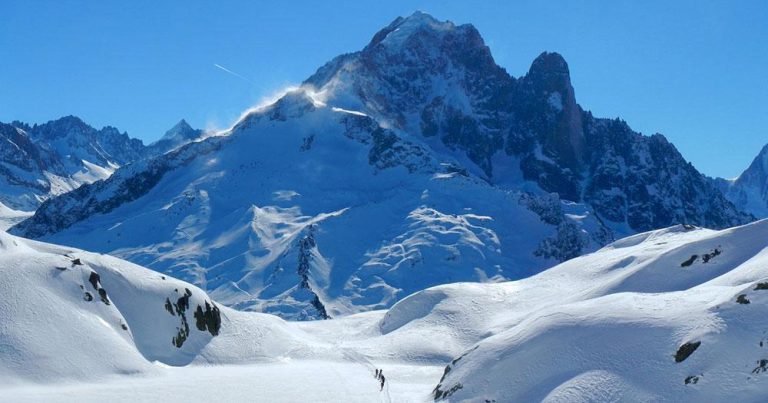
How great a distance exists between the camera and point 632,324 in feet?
148

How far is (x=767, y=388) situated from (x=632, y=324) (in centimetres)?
1067

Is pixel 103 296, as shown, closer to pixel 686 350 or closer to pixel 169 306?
pixel 169 306

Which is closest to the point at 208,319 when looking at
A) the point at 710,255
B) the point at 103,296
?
the point at 103,296

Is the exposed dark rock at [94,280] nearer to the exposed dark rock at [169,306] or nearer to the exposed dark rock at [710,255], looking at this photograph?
the exposed dark rock at [169,306]

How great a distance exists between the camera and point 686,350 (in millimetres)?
40219

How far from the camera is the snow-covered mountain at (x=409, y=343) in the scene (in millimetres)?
40344

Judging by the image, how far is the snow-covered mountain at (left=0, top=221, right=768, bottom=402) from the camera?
132 feet

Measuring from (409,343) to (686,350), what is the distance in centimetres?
4268

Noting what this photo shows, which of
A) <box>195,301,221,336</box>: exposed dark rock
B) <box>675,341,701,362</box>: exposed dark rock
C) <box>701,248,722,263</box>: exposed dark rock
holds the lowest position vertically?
<box>675,341,701,362</box>: exposed dark rock

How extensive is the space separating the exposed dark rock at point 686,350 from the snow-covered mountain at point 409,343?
0.23 ft

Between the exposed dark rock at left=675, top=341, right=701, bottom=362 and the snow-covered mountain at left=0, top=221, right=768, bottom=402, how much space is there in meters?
0.07

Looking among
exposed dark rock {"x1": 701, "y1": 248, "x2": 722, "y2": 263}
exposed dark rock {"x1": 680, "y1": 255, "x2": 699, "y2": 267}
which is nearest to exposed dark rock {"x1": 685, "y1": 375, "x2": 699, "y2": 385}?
exposed dark rock {"x1": 701, "y1": 248, "x2": 722, "y2": 263}

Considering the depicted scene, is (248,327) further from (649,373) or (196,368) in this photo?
(649,373)

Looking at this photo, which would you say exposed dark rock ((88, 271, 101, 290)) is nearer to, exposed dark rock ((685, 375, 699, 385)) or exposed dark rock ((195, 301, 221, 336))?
exposed dark rock ((195, 301, 221, 336))
